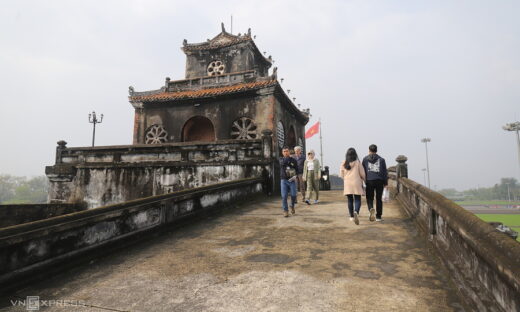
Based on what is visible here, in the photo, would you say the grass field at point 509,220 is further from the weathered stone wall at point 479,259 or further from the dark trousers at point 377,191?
the weathered stone wall at point 479,259

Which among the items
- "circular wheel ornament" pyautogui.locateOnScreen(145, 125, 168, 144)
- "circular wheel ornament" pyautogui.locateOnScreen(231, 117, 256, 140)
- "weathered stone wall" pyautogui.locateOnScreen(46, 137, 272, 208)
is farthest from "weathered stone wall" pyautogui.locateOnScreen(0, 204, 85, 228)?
"circular wheel ornament" pyautogui.locateOnScreen(231, 117, 256, 140)

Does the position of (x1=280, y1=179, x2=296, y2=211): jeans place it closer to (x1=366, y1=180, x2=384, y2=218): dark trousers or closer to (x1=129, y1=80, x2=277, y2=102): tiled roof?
(x1=366, y1=180, x2=384, y2=218): dark trousers

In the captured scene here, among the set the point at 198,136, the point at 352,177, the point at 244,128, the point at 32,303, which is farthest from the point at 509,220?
the point at 32,303

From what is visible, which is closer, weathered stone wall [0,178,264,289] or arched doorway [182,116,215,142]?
weathered stone wall [0,178,264,289]

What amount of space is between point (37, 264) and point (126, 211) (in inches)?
50.0

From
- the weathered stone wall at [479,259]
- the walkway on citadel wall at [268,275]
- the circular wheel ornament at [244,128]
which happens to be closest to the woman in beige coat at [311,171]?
the walkway on citadel wall at [268,275]

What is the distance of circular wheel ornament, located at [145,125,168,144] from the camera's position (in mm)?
15172

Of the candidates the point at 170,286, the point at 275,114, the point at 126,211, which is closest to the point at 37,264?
the point at 126,211

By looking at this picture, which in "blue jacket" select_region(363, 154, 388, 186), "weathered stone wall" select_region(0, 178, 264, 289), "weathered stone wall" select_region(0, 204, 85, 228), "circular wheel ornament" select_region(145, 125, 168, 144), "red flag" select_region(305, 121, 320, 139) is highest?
"red flag" select_region(305, 121, 320, 139)

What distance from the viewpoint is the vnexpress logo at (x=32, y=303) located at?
2.31 metres

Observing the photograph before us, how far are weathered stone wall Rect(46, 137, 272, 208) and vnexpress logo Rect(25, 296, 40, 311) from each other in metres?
7.27

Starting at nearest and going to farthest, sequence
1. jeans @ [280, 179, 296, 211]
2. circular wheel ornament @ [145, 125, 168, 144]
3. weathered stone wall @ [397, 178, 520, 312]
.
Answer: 1. weathered stone wall @ [397, 178, 520, 312]
2. jeans @ [280, 179, 296, 211]
3. circular wheel ornament @ [145, 125, 168, 144]

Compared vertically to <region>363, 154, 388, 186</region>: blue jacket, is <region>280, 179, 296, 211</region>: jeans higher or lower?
lower

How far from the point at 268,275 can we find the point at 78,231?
2.51 metres
